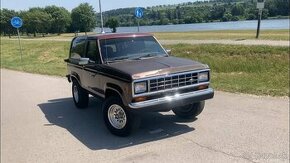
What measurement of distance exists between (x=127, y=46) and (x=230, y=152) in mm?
3040

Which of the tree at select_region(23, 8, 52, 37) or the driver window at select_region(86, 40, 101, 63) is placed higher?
the driver window at select_region(86, 40, 101, 63)

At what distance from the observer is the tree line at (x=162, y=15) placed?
1900 inches

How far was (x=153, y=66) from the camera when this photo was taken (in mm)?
6422

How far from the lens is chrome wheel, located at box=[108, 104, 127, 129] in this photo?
652 centimetres

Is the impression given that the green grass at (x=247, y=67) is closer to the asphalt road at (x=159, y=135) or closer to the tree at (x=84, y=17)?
the asphalt road at (x=159, y=135)

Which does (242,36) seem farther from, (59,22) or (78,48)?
(59,22)

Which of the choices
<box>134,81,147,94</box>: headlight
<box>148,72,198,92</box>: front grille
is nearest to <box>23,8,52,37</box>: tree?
<box>148,72,198,92</box>: front grille

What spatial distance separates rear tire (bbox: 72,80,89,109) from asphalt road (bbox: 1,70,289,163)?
0.58 ft

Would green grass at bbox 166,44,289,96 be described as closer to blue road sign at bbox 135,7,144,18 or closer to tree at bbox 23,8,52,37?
blue road sign at bbox 135,7,144,18

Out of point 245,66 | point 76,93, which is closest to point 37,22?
point 245,66

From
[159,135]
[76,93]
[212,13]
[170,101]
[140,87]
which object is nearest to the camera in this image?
[140,87]

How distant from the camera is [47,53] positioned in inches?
1187

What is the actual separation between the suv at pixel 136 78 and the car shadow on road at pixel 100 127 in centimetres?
24

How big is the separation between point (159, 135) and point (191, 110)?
3.66ft
